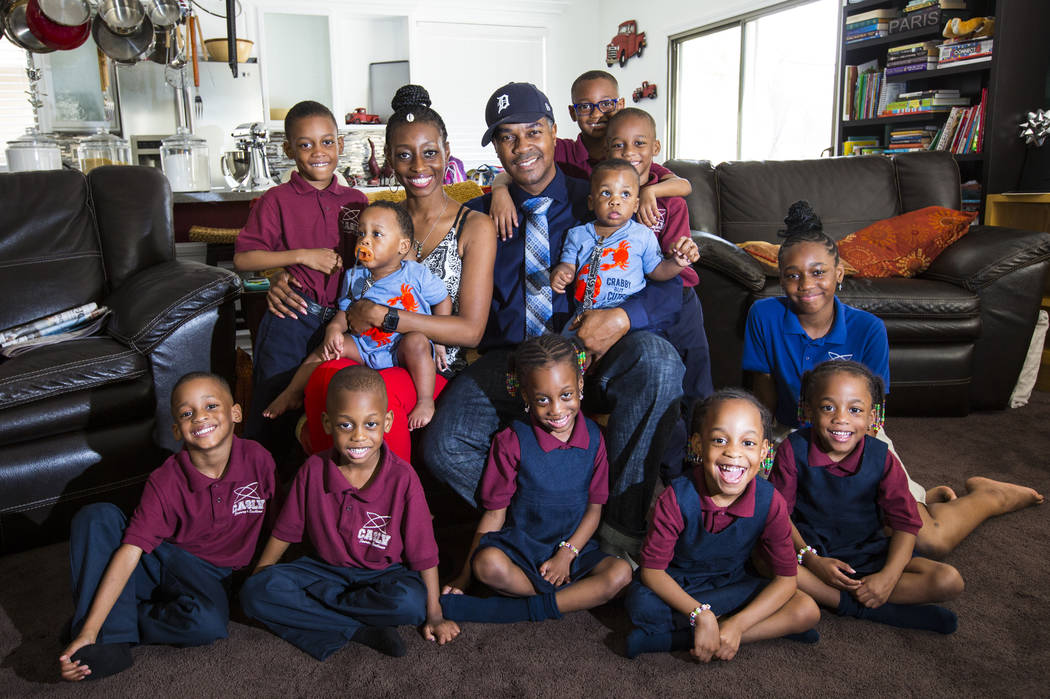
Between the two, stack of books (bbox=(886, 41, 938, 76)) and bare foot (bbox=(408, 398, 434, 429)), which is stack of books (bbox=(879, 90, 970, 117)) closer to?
stack of books (bbox=(886, 41, 938, 76))

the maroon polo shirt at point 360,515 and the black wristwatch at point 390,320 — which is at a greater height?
the black wristwatch at point 390,320

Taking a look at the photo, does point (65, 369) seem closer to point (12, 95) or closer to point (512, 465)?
point (512, 465)

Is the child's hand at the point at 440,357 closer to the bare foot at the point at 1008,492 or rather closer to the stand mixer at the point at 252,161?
the bare foot at the point at 1008,492

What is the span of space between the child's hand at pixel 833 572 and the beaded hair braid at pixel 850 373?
1.12 ft

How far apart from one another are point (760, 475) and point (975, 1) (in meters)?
3.93

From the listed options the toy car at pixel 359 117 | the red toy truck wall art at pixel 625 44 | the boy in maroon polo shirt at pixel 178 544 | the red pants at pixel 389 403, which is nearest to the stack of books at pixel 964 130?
the red pants at pixel 389 403

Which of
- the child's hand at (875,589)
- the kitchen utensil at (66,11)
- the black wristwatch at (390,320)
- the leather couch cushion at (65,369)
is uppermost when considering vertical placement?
the kitchen utensil at (66,11)

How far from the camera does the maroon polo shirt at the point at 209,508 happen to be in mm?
1629

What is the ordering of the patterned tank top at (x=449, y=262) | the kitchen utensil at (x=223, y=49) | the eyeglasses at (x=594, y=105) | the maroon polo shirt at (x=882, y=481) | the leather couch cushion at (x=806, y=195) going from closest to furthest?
the maroon polo shirt at (x=882, y=481), the patterned tank top at (x=449, y=262), the eyeglasses at (x=594, y=105), the leather couch cushion at (x=806, y=195), the kitchen utensil at (x=223, y=49)

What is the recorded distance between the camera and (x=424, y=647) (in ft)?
5.37

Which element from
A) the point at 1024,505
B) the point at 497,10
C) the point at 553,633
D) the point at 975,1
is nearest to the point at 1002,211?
the point at 975,1

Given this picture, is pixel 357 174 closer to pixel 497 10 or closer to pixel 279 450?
pixel 497 10

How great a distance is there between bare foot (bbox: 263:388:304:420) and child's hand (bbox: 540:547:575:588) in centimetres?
76

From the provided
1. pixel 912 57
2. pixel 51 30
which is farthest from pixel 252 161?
pixel 912 57
